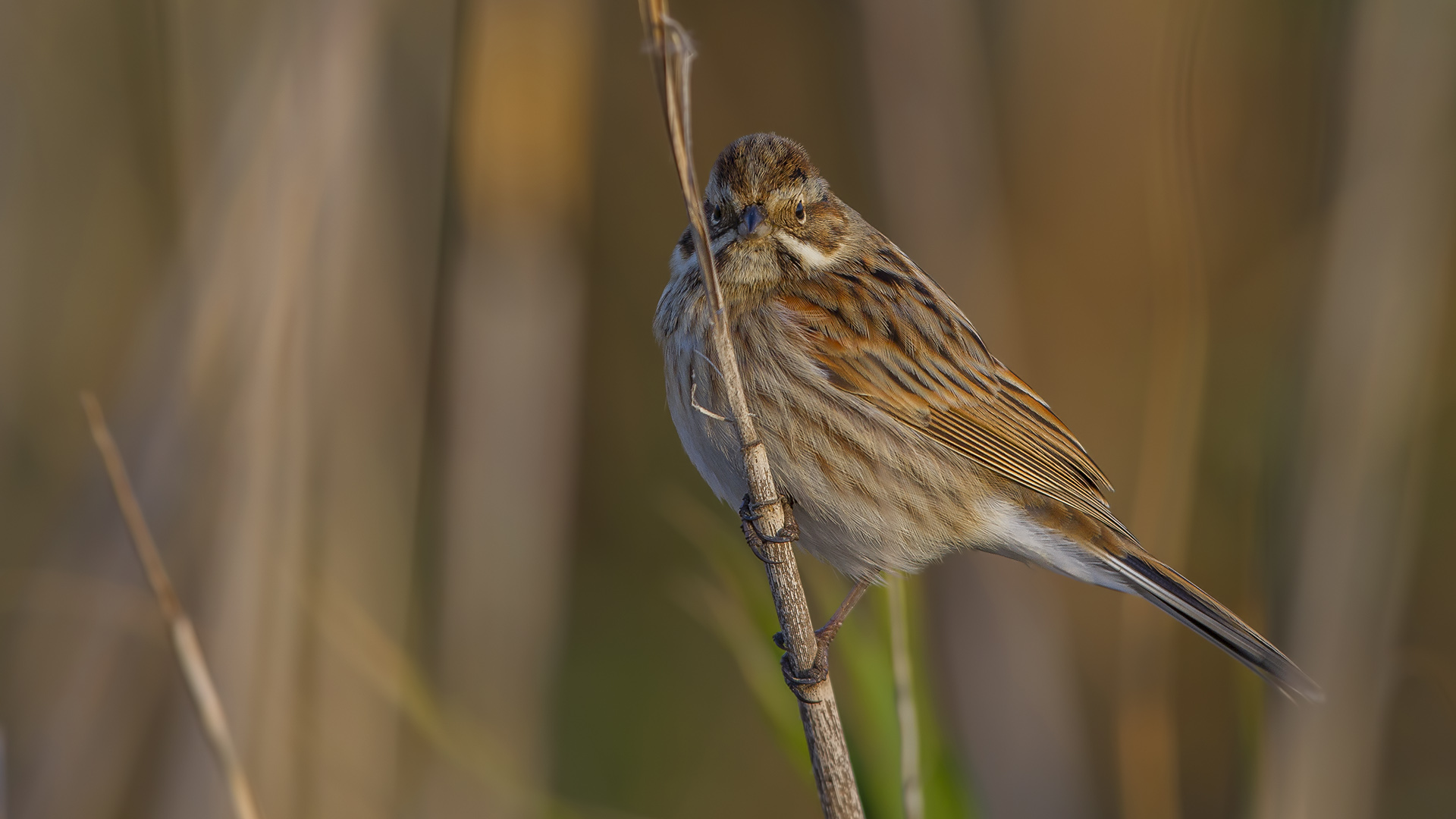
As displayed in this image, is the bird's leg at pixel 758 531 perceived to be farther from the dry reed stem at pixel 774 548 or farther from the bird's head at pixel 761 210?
the bird's head at pixel 761 210

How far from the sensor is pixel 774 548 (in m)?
2.02

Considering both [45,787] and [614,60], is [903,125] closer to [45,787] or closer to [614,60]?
[614,60]

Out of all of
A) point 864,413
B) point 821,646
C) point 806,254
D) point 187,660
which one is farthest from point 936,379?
point 187,660

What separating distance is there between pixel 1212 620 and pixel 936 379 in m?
0.78

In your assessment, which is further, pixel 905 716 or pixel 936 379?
pixel 936 379

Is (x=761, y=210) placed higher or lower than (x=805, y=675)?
higher

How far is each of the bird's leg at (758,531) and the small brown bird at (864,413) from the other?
0.36 feet

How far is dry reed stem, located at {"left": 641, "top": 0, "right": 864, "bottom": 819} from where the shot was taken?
1.49 meters

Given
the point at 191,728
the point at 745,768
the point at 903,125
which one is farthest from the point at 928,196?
the point at 191,728

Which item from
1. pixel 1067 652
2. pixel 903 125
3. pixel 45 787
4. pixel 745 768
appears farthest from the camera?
pixel 745 768

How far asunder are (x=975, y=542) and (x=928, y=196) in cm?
144

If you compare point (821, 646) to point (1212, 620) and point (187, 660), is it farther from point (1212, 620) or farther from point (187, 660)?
point (187, 660)

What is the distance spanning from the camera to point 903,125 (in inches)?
142

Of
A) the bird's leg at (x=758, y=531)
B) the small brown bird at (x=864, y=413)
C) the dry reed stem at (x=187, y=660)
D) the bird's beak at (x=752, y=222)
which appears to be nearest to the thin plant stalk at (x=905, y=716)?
the bird's leg at (x=758, y=531)
